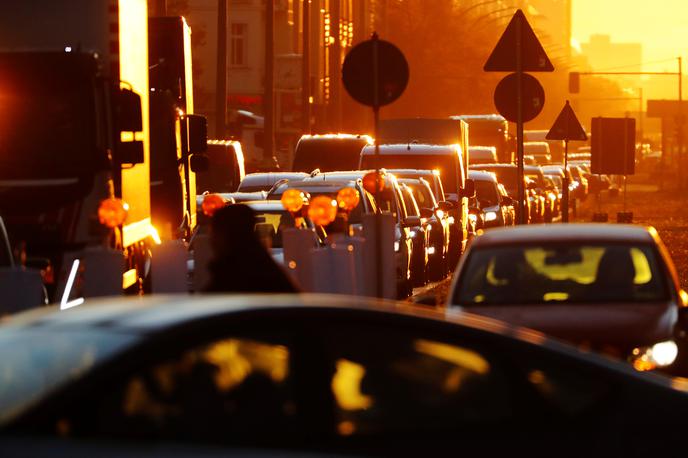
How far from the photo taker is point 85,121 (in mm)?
17016

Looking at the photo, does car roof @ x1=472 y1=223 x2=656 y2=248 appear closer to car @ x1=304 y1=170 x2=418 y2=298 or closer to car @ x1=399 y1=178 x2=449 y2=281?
car @ x1=304 y1=170 x2=418 y2=298

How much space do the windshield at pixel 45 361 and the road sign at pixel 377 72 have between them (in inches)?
404

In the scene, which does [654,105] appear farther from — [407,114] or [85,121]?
[85,121]

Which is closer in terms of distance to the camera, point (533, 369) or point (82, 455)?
point (82, 455)

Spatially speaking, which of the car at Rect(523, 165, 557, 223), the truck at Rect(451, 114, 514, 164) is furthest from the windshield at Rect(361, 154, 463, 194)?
the truck at Rect(451, 114, 514, 164)

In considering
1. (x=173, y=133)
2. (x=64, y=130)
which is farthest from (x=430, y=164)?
(x=64, y=130)

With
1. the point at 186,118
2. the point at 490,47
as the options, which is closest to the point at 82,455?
the point at 186,118

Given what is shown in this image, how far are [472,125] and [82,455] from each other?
203 feet

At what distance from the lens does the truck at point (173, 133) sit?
2234 centimetres

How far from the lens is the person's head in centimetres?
969

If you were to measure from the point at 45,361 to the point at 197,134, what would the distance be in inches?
683

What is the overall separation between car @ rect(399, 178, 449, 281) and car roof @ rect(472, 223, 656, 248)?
15.7 m

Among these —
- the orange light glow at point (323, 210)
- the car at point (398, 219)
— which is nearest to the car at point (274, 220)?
the orange light glow at point (323, 210)

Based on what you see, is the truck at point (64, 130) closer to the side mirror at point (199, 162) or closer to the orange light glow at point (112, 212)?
the orange light glow at point (112, 212)
